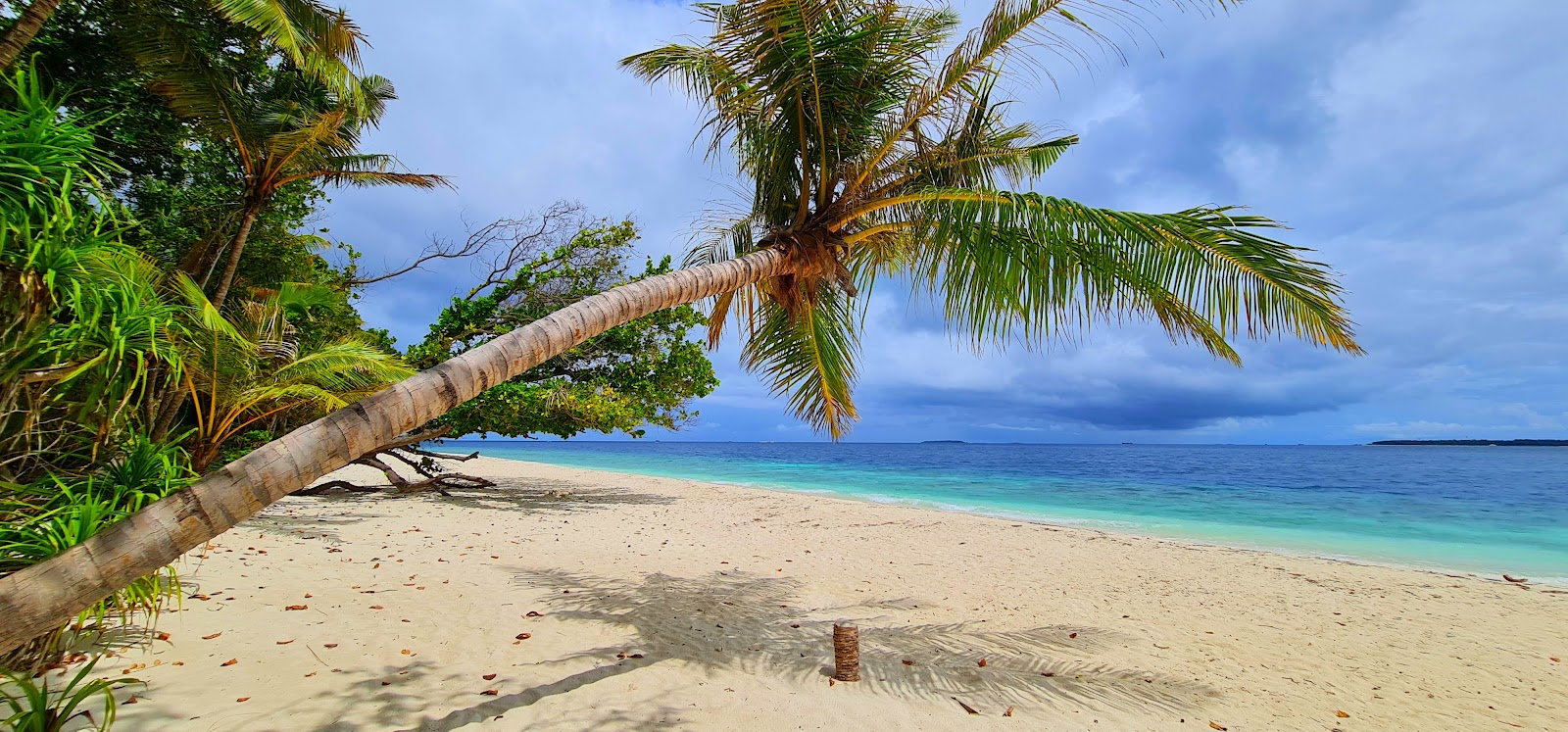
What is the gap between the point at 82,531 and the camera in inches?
99.6

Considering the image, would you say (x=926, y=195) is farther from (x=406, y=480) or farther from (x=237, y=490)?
(x=406, y=480)

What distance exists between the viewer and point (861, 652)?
478 centimetres

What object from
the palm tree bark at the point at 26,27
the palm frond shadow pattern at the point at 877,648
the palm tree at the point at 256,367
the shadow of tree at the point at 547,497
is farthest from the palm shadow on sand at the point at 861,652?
the shadow of tree at the point at 547,497

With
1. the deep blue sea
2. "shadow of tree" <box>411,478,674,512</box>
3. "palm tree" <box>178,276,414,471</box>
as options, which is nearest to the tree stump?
"palm tree" <box>178,276,414,471</box>

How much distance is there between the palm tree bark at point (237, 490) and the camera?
193 centimetres

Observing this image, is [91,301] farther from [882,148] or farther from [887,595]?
[887,595]

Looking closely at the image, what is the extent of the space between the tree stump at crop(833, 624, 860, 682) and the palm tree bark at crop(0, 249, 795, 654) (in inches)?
96.5

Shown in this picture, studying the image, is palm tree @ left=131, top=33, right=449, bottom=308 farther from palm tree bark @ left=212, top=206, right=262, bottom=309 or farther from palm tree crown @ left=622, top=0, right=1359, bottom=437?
palm tree crown @ left=622, top=0, right=1359, bottom=437

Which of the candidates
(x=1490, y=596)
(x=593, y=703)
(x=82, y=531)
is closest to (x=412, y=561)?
(x=593, y=703)

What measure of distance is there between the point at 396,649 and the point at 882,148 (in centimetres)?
477

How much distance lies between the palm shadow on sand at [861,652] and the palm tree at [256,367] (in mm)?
2508

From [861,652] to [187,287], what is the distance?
15.8ft

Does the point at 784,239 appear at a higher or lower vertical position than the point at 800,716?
higher

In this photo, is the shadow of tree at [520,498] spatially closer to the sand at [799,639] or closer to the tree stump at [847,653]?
the sand at [799,639]
